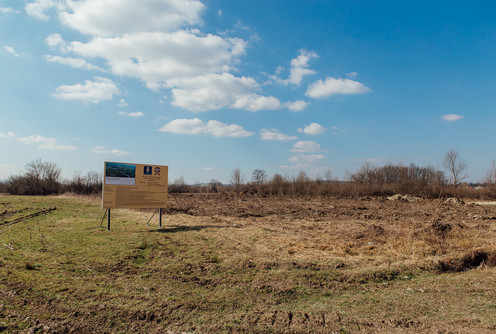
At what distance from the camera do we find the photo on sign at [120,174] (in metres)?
10.8

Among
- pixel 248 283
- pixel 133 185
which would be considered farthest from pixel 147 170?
pixel 248 283

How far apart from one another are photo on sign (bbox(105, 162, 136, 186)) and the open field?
2.21 m

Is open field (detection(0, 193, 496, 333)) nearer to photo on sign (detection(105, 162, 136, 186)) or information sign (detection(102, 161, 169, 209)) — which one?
information sign (detection(102, 161, 169, 209))

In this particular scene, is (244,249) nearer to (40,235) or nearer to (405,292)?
(405,292)

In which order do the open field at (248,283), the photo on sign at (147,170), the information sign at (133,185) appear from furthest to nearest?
the photo on sign at (147,170)
the information sign at (133,185)
the open field at (248,283)

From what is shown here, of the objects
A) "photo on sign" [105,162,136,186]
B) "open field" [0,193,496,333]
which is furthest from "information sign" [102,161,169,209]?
"open field" [0,193,496,333]

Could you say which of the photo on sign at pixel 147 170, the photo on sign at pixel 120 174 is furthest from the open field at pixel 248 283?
the photo on sign at pixel 147 170

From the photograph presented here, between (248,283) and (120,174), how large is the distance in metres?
7.77

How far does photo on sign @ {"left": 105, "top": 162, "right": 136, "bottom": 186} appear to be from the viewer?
424 inches

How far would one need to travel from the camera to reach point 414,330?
140 inches

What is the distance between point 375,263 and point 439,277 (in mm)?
1241

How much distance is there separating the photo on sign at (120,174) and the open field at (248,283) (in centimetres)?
221

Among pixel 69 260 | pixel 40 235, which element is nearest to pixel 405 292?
pixel 69 260

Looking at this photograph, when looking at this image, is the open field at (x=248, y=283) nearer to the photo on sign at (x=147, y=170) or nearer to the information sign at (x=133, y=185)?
the information sign at (x=133, y=185)
